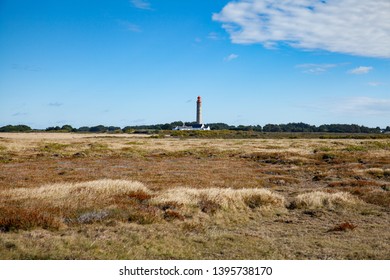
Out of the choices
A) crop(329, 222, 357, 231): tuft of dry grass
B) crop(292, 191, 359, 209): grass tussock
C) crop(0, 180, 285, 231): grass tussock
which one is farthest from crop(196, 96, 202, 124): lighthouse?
crop(329, 222, 357, 231): tuft of dry grass

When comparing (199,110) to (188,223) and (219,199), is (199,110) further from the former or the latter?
(188,223)

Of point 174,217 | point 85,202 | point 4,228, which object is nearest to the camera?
point 4,228

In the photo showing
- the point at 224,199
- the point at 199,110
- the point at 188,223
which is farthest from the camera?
the point at 199,110

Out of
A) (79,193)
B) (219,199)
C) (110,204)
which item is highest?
(79,193)

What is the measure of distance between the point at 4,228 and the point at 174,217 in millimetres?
5737

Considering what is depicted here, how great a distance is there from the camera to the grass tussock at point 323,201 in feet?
54.1

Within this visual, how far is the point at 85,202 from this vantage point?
613 inches

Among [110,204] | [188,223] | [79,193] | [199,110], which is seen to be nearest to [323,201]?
[188,223]

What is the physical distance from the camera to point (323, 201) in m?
17.0

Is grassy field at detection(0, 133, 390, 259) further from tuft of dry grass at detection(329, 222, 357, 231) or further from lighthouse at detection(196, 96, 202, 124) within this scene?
lighthouse at detection(196, 96, 202, 124)
